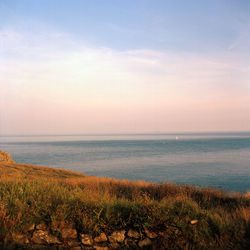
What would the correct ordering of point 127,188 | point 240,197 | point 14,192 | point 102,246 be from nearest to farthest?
1. point 102,246
2. point 14,192
3. point 240,197
4. point 127,188

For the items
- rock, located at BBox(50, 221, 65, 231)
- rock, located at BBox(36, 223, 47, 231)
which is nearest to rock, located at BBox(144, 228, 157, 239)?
rock, located at BBox(50, 221, 65, 231)

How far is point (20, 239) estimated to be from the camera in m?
5.82

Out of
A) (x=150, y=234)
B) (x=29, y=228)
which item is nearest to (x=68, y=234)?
(x=29, y=228)

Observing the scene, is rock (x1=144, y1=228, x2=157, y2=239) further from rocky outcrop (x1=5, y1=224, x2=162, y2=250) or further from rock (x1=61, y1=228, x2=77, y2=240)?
rock (x1=61, y1=228, x2=77, y2=240)

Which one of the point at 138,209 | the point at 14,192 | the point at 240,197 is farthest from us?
the point at 240,197

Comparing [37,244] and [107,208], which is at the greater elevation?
[107,208]

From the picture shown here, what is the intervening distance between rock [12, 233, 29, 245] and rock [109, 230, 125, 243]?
2.20 metres

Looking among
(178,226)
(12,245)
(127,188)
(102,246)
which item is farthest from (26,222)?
(127,188)

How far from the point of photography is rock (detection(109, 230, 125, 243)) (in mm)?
5996

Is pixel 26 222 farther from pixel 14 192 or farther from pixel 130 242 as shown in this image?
pixel 130 242

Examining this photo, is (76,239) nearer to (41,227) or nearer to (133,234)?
(41,227)

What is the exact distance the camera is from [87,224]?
6117 mm

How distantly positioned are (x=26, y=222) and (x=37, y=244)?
670 mm

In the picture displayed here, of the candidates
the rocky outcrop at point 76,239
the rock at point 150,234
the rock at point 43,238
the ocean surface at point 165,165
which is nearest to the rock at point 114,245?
the rocky outcrop at point 76,239
